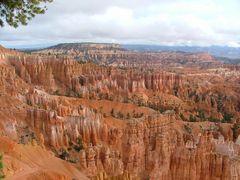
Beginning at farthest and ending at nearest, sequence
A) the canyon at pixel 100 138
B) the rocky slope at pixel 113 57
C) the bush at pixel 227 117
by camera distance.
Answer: the rocky slope at pixel 113 57, the bush at pixel 227 117, the canyon at pixel 100 138

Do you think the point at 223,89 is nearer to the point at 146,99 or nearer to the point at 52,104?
the point at 146,99

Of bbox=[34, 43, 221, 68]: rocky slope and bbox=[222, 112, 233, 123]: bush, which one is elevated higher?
bbox=[34, 43, 221, 68]: rocky slope

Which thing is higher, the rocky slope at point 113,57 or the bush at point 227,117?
the rocky slope at point 113,57

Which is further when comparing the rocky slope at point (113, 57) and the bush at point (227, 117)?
the rocky slope at point (113, 57)

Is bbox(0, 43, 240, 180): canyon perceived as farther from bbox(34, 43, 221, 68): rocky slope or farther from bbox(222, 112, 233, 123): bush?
bbox(34, 43, 221, 68): rocky slope

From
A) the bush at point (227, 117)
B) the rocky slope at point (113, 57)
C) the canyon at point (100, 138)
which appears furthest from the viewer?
the rocky slope at point (113, 57)

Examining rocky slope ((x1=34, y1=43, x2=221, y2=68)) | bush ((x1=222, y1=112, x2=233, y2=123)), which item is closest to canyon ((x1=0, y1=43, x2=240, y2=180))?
bush ((x1=222, y1=112, x2=233, y2=123))

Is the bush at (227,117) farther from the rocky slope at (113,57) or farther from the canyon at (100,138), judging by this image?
the rocky slope at (113,57)

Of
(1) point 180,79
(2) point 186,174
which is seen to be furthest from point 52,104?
(1) point 180,79

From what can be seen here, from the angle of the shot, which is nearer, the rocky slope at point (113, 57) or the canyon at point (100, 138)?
the canyon at point (100, 138)

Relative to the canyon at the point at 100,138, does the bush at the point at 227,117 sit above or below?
below

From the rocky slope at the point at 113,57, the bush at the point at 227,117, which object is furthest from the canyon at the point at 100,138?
the rocky slope at the point at 113,57

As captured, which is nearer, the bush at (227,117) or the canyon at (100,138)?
the canyon at (100,138)

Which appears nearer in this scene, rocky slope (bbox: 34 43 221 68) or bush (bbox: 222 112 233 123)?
bush (bbox: 222 112 233 123)
